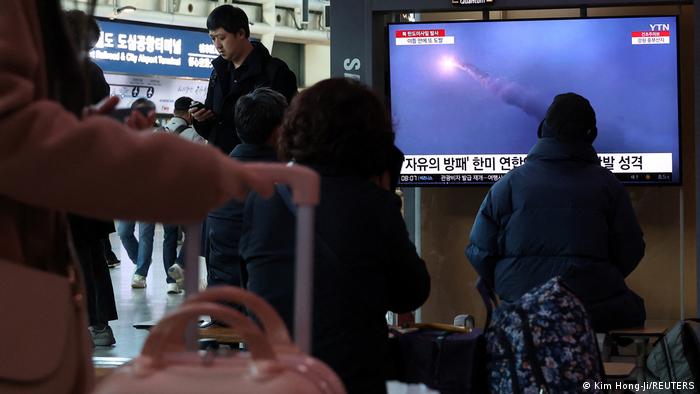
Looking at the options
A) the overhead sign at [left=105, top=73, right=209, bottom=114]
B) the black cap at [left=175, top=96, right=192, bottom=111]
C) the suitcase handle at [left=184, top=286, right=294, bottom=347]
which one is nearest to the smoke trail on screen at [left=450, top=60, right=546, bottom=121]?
the black cap at [left=175, top=96, right=192, bottom=111]

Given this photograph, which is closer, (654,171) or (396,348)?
(396,348)

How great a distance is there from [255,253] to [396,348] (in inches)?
23.9

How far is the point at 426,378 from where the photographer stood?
3217 millimetres

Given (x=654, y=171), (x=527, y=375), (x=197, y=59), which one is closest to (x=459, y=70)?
(x=654, y=171)

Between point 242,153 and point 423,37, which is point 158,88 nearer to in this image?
point 423,37

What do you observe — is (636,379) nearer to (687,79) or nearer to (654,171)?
(654,171)

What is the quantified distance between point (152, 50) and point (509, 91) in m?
12.7

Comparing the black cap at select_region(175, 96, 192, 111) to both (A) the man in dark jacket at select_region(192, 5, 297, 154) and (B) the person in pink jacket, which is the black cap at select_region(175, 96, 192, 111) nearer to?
(A) the man in dark jacket at select_region(192, 5, 297, 154)

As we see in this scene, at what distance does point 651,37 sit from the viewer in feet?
18.9

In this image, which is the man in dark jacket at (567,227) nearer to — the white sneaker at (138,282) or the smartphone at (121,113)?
the smartphone at (121,113)

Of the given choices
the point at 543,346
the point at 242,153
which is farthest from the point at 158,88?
the point at 543,346

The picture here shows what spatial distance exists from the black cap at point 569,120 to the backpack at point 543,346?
4.32 feet

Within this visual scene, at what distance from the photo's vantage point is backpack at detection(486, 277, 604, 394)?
3.36 meters

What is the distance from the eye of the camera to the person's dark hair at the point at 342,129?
279cm
